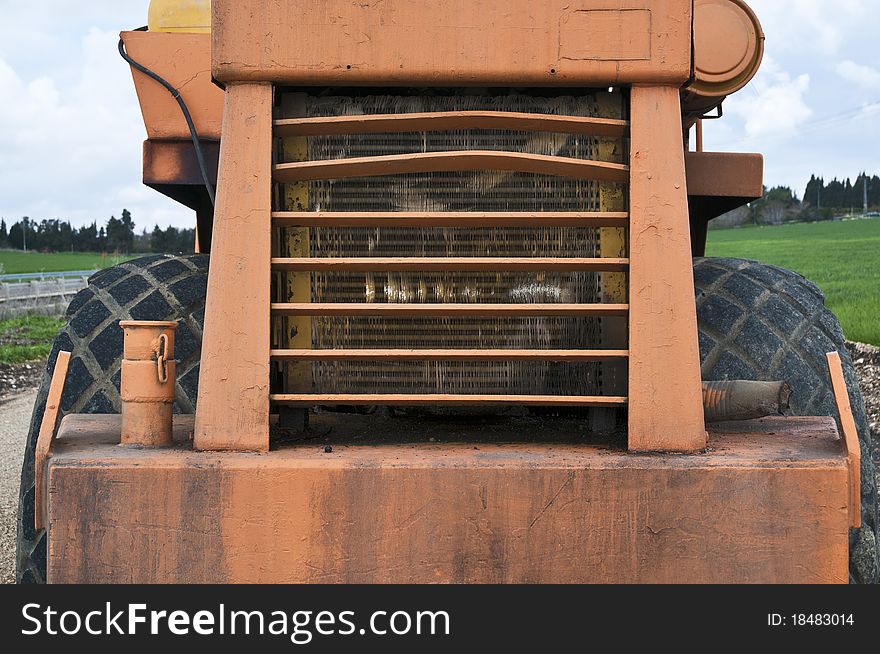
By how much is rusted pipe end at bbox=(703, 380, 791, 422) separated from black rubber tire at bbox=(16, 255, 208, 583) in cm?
161

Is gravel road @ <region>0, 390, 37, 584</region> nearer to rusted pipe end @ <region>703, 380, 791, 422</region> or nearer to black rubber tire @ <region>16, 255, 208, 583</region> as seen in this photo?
black rubber tire @ <region>16, 255, 208, 583</region>

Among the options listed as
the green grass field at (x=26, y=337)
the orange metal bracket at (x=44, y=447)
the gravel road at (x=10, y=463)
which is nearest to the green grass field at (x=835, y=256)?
the gravel road at (x=10, y=463)

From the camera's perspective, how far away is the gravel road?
4844mm

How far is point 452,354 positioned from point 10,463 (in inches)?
246

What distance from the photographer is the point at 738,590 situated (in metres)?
2.14

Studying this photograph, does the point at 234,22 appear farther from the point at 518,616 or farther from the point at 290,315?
the point at 518,616

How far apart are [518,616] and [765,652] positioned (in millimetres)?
522

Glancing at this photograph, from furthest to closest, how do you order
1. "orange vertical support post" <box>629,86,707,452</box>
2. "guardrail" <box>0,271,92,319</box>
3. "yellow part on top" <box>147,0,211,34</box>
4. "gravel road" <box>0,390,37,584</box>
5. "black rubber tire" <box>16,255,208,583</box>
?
1. "guardrail" <box>0,271,92,319</box>
2. "gravel road" <box>0,390,37,584</box>
3. "yellow part on top" <box>147,0,211,34</box>
4. "black rubber tire" <box>16,255,208,583</box>
5. "orange vertical support post" <box>629,86,707,452</box>

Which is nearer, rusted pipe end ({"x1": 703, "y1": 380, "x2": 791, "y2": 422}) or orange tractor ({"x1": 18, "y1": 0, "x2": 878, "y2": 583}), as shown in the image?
orange tractor ({"x1": 18, "y1": 0, "x2": 878, "y2": 583})

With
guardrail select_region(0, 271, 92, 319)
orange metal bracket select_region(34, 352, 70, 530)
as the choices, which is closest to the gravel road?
orange metal bracket select_region(34, 352, 70, 530)

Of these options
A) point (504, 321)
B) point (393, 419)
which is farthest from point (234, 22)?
point (393, 419)

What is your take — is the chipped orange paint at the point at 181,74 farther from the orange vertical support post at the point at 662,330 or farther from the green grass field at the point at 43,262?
the green grass field at the point at 43,262

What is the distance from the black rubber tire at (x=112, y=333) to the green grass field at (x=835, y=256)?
20.3 feet

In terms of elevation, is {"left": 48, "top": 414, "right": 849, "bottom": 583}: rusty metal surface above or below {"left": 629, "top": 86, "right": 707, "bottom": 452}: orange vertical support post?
below
